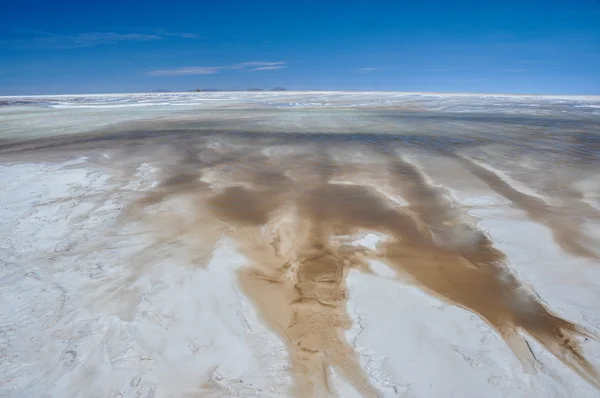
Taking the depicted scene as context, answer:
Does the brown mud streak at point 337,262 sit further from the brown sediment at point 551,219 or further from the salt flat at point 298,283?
the brown sediment at point 551,219

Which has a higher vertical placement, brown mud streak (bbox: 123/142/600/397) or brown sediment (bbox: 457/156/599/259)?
brown sediment (bbox: 457/156/599/259)

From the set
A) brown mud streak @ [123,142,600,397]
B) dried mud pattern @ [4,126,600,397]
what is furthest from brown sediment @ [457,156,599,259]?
brown mud streak @ [123,142,600,397]

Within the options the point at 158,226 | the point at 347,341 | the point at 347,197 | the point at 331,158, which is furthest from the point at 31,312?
the point at 331,158

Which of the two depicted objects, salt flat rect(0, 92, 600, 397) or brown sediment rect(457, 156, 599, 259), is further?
brown sediment rect(457, 156, 599, 259)

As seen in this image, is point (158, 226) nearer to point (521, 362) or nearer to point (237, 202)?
point (237, 202)

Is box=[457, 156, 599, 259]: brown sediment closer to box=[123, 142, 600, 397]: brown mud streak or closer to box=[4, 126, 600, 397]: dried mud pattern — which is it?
box=[4, 126, 600, 397]: dried mud pattern

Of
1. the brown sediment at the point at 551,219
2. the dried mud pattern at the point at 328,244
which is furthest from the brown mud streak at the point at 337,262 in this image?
the brown sediment at the point at 551,219
